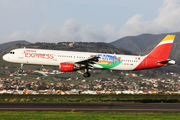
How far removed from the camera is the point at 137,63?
4756 cm

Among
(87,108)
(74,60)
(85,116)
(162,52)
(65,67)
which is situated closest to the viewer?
(85,116)

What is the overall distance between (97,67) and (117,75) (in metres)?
152

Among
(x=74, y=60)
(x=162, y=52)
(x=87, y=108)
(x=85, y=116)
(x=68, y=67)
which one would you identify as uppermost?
(x=162, y=52)

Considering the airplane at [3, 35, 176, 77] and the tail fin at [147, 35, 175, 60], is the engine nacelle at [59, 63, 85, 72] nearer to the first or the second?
the airplane at [3, 35, 176, 77]

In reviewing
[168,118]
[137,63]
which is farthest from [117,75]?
[168,118]

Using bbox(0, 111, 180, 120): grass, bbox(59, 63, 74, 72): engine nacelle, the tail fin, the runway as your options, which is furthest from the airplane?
bbox(0, 111, 180, 120): grass

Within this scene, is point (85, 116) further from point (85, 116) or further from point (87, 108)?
point (87, 108)

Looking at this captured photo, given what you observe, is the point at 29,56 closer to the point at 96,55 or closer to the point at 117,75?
the point at 96,55

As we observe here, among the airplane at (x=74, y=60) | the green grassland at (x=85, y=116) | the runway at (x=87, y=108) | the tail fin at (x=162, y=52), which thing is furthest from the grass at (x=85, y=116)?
the tail fin at (x=162, y=52)

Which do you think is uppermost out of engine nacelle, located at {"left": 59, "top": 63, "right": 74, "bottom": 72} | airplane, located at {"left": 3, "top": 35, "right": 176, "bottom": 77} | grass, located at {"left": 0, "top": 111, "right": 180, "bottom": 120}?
airplane, located at {"left": 3, "top": 35, "right": 176, "bottom": 77}

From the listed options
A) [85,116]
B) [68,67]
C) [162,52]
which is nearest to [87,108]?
[85,116]

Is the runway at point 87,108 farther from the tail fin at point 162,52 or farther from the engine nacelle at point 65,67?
the tail fin at point 162,52

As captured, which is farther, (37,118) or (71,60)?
(71,60)

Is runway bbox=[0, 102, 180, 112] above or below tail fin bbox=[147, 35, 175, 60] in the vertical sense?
below
